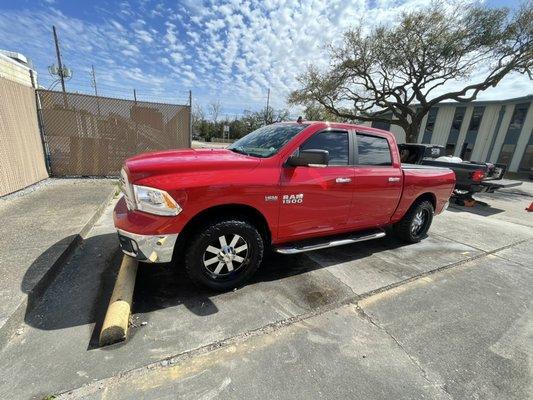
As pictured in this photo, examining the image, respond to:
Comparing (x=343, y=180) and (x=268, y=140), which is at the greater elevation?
(x=268, y=140)

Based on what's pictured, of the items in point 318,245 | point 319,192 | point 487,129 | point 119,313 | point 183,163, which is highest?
point 487,129

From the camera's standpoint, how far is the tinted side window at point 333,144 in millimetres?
3535

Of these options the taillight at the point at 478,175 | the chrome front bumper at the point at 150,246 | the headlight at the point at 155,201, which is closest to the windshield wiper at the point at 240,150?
the headlight at the point at 155,201

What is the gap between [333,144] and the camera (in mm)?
3734

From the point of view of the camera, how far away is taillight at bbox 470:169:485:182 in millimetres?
8234

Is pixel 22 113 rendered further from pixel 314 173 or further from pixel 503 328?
pixel 503 328

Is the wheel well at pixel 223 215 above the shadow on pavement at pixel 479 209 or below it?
above

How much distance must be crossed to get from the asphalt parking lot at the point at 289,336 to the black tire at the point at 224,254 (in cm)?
20

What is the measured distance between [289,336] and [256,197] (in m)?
1.35

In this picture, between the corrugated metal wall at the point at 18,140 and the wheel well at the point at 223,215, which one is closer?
the wheel well at the point at 223,215

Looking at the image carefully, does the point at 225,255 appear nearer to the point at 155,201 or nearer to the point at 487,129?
the point at 155,201

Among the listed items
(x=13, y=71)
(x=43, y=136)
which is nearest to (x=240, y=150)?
(x=43, y=136)

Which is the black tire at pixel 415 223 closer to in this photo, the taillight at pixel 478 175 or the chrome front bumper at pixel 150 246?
the chrome front bumper at pixel 150 246

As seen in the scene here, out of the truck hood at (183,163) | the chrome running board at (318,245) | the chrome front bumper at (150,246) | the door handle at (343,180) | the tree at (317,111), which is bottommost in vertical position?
the chrome running board at (318,245)
